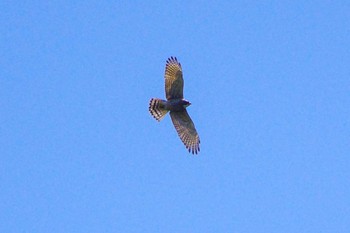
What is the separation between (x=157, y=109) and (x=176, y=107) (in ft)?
2.53

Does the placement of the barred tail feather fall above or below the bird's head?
below

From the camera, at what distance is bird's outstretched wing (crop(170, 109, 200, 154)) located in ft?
172

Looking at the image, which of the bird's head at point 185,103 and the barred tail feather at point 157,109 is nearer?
the barred tail feather at point 157,109

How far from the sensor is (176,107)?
171 feet

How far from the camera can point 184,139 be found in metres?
52.5

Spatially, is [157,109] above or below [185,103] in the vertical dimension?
below

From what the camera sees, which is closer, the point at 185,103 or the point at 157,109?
the point at 157,109

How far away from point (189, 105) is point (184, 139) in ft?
4.66

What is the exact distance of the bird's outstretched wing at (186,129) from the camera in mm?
52438

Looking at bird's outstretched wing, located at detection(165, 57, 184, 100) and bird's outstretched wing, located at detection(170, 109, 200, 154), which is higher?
bird's outstretched wing, located at detection(165, 57, 184, 100)

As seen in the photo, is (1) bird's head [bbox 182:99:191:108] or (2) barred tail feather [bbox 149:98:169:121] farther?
(1) bird's head [bbox 182:99:191:108]

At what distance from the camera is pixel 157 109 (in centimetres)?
5194

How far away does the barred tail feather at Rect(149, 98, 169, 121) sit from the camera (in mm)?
51750

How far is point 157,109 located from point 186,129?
1.58m
